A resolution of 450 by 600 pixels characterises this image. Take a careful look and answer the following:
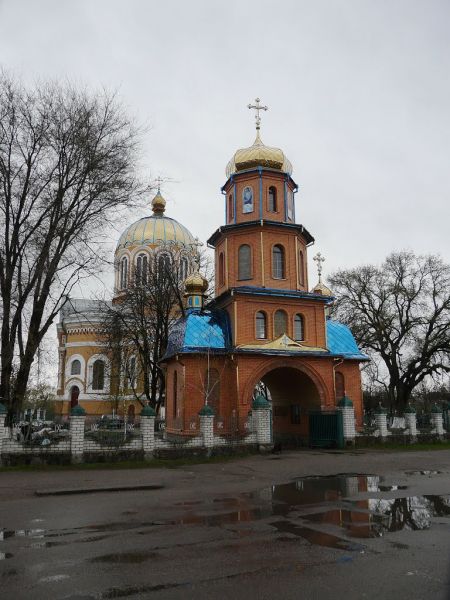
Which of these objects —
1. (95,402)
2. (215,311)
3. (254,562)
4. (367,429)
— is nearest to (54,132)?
(215,311)

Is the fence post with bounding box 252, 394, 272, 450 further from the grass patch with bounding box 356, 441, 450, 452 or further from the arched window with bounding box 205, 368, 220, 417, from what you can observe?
the grass patch with bounding box 356, 441, 450, 452

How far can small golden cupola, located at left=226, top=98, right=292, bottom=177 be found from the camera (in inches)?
920

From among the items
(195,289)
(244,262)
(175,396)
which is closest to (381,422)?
(175,396)

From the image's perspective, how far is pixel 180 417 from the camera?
20812mm

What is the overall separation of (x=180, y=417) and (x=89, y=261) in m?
7.56

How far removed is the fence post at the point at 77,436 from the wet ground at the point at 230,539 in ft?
10.4

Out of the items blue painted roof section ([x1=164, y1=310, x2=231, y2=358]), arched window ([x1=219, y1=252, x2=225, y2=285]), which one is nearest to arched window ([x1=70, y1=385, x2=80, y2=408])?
blue painted roof section ([x1=164, y1=310, x2=231, y2=358])

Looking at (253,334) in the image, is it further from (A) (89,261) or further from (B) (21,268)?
(B) (21,268)

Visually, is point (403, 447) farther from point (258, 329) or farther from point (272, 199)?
point (272, 199)

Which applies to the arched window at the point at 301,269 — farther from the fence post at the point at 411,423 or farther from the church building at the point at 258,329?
the fence post at the point at 411,423

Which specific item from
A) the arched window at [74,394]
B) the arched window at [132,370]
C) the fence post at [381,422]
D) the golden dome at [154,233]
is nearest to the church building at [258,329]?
the fence post at [381,422]

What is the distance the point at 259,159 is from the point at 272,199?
6.28ft

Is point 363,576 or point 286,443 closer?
point 363,576

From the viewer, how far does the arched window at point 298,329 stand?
72.0 feet
